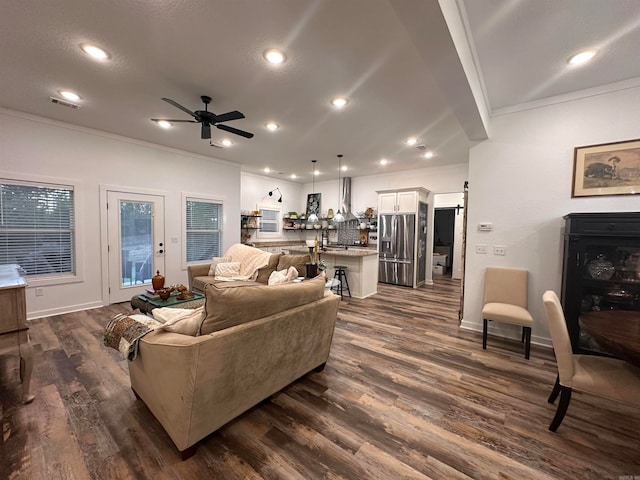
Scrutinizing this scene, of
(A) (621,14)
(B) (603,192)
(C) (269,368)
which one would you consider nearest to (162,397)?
(C) (269,368)

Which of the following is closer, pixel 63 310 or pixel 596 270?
pixel 596 270

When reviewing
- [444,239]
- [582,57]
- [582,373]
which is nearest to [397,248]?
[444,239]

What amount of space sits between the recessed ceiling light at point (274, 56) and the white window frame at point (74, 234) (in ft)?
12.8

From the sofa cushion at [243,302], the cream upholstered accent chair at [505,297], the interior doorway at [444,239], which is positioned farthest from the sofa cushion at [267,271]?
the interior doorway at [444,239]

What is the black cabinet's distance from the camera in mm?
2504

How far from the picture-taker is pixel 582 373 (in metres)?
1.74

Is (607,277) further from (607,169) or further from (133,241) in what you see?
(133,241)

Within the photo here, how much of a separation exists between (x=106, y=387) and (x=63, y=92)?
342cm

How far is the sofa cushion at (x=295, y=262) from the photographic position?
4168mm

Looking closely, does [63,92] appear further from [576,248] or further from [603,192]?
[603,192]

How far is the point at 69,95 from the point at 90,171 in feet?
4.77

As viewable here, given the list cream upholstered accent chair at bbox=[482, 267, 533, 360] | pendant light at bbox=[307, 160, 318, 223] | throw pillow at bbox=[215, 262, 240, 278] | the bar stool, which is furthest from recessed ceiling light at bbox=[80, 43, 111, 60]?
cream upholstered accent chair at bbox=[482, 267, 533, 360]

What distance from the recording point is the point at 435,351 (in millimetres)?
2984

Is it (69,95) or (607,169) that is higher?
(69,95)
